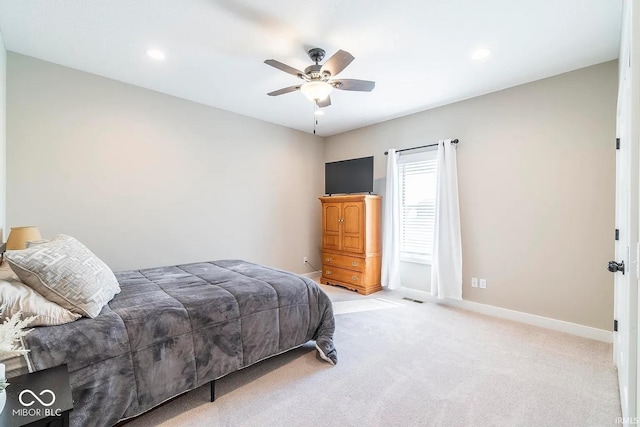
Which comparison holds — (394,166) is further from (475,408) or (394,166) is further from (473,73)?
→ (475,408)

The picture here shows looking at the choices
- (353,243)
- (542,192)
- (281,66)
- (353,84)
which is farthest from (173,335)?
(542,192)

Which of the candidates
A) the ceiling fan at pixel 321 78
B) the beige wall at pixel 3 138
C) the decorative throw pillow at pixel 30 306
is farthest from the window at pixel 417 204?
the beige wall at pixel 3 138

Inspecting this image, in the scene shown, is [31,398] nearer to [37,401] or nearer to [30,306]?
[37,401]

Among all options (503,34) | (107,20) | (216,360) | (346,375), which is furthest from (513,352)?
(107,20)

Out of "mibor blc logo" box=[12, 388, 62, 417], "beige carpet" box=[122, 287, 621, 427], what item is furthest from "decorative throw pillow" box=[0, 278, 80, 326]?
"beige carpet" box=[122, 287, 621, 427]

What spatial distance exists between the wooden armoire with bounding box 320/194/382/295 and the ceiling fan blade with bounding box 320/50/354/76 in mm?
2294

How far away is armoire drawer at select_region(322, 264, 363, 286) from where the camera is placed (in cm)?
448

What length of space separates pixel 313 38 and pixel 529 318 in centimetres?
363

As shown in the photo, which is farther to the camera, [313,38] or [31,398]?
[313,38]

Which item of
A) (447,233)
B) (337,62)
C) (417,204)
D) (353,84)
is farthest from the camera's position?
(417,204)

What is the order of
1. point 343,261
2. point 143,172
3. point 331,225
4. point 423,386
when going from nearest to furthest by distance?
1. point 423,386
2. point 143,172
3. point 343,261
4. point 331,225

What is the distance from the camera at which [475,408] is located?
6.08ft

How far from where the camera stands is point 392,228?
175 inches

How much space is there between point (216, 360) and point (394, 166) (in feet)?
11.5
